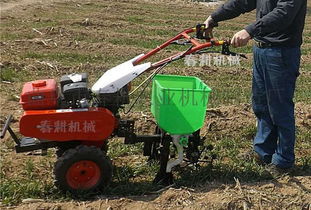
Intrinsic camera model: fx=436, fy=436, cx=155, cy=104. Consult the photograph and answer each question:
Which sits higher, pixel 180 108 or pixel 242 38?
pixel 242 38

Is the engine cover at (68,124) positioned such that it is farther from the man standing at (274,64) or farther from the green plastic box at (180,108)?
the man standing at (274,64)

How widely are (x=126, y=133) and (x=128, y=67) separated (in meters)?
0.60

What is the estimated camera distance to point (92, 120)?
361cm

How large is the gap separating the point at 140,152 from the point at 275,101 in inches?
61.5

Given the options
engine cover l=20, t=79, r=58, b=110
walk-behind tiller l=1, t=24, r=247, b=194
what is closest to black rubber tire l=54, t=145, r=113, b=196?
walk-behind tiller l=1, t=24, r=247, b=194

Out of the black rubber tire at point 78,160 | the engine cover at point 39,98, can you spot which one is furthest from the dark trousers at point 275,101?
the engine cover at point 39,98

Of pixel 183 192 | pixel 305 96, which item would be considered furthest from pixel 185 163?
pixel 305 96

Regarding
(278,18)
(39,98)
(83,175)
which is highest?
(278,18)

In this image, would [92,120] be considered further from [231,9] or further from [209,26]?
[231,9]

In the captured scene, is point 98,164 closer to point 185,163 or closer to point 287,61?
point 185,163

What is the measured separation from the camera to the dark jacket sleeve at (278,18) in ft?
12.3

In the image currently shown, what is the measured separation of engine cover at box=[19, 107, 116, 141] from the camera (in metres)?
3.51

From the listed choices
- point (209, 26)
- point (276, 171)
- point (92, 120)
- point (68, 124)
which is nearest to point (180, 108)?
point (92, 120)

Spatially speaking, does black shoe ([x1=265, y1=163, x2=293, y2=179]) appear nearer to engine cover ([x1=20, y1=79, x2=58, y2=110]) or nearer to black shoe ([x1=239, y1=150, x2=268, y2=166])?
black shoe ([x1=239, y1=150, x2=268, y2=166])
